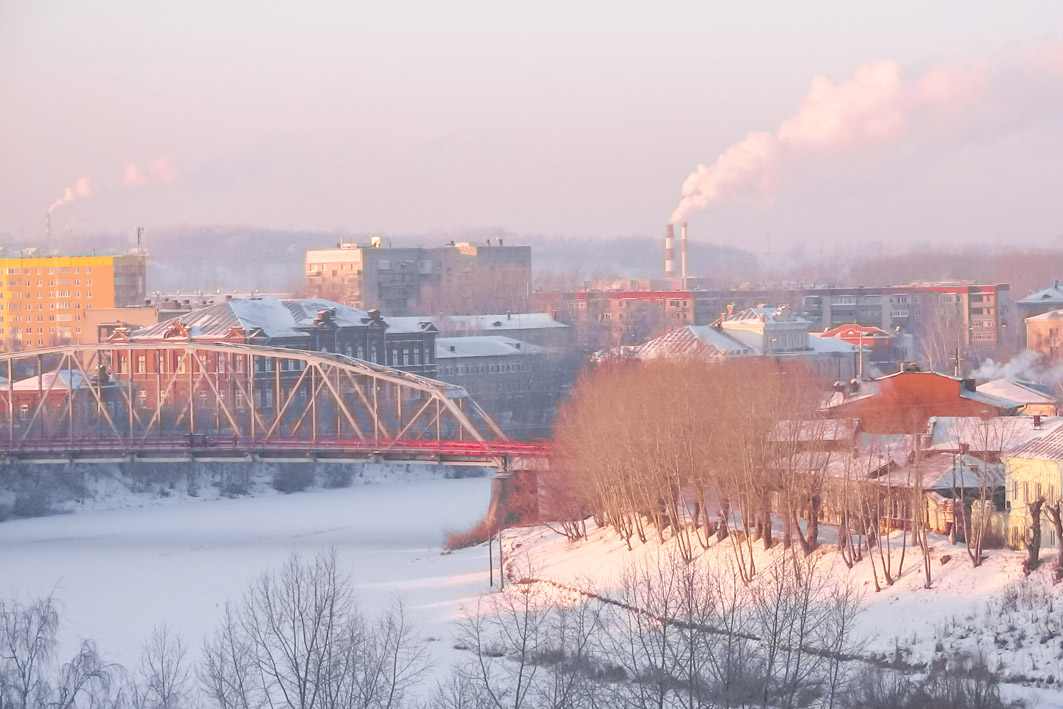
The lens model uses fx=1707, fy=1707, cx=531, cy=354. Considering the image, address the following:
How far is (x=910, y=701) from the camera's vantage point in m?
19.0

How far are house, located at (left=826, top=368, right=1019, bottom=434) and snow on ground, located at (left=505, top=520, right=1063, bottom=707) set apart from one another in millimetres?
6524

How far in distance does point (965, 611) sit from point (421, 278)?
3230 inches

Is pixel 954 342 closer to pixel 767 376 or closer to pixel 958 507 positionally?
pixel 767 376

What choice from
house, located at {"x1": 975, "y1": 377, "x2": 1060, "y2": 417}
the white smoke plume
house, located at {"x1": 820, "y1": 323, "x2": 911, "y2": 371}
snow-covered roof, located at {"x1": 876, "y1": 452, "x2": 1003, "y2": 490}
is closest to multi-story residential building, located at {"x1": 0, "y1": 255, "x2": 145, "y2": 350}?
house, located at {"x1": 820, "y1": 323, "x2": 911, "y2": 371}

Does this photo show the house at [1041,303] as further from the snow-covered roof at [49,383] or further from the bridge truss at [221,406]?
the snow-covered roof at [49,383]

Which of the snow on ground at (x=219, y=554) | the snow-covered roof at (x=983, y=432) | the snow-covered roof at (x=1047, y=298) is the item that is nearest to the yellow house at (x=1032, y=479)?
the snow-covered roof at (x=983, y=432)

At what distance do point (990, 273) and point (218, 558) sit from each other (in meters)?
95.6

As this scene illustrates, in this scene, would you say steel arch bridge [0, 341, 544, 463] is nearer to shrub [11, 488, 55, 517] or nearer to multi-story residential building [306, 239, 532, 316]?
shrub [11, 488, 55, 517]

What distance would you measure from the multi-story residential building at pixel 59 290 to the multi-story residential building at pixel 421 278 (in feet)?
36.2

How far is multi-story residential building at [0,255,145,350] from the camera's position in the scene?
102 m

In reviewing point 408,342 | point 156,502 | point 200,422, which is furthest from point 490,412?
point 156,502

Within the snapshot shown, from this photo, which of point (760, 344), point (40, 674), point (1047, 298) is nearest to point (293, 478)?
point (760, 344)

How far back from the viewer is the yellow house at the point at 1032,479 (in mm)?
26141

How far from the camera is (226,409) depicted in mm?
44219
